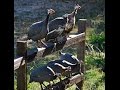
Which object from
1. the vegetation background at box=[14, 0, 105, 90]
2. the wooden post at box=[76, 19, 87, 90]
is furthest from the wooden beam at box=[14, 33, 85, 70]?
the vegetation background at box=[14, 0, 105, 90]

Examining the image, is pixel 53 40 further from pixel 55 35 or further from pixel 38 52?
pixel 38 52

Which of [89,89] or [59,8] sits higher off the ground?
[59,8]

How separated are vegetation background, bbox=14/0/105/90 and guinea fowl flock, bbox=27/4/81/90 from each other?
81 cm

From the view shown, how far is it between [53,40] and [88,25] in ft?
13.6

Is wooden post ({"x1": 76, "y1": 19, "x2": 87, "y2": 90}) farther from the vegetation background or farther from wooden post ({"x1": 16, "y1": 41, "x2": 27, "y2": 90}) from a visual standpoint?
wooden post ({"x1": 16, "y1": 41, "x2": 27, "y2": 90})

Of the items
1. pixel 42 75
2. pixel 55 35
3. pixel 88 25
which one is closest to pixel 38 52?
pixel 42 75

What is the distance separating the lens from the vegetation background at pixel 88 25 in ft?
14.3

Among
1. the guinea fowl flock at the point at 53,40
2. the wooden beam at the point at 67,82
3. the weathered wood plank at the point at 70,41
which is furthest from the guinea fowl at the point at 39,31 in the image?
the wooden beam at the point at 67,82

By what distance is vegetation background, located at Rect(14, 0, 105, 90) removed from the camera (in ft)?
14.3

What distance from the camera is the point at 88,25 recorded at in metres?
7.01
